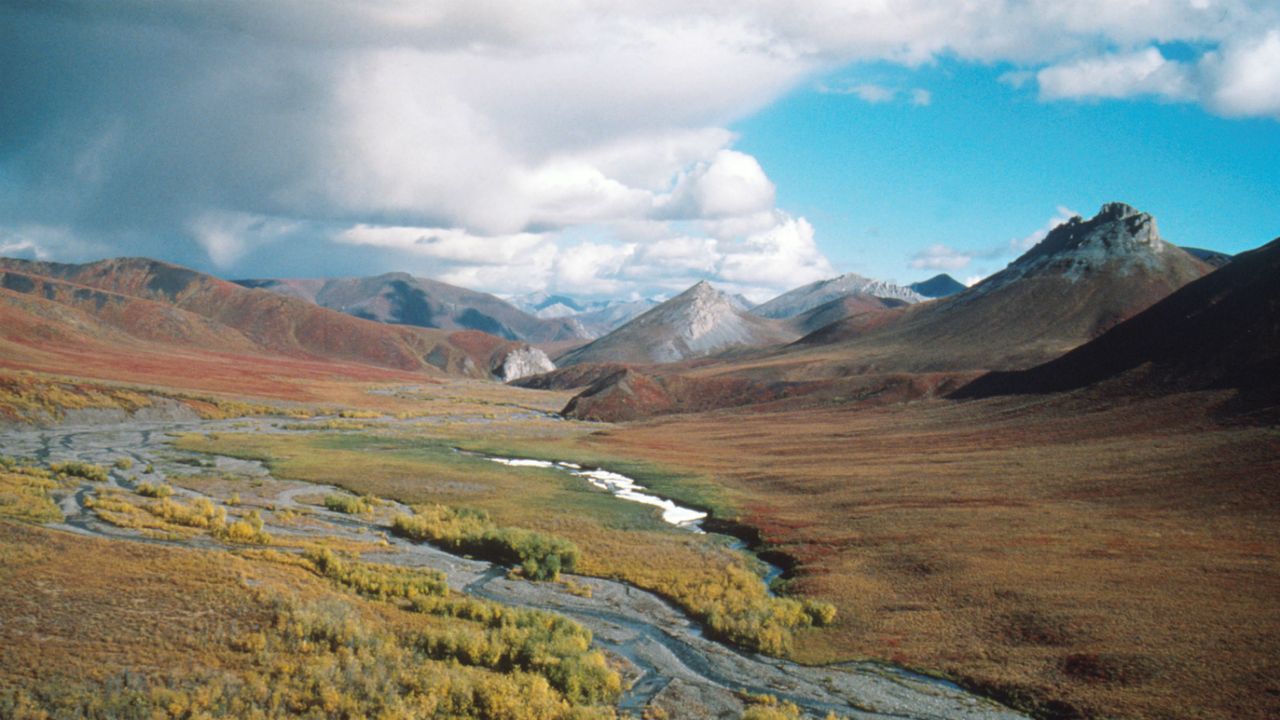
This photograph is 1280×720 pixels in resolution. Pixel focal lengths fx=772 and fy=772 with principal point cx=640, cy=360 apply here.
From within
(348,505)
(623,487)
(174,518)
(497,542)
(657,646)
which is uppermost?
(174,518)

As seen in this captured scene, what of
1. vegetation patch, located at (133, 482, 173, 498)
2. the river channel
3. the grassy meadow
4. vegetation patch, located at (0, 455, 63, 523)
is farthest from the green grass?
vegetation patch, located at (0, 455, 63, 523)

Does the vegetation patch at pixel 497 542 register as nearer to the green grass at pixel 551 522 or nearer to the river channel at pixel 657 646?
the green grass at pixel 551 522

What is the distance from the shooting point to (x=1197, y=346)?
105m

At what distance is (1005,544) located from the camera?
4334 centimetres

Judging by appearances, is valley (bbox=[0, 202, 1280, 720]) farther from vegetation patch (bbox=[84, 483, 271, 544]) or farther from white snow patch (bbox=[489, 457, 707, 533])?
white snow patch (bbox=[489, 457, 707, 533])

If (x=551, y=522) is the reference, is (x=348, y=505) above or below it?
above

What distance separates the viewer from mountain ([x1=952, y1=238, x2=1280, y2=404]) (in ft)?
304

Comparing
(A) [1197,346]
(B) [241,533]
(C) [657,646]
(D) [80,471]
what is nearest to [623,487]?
(B) [241,533]

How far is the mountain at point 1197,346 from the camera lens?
92.6 m

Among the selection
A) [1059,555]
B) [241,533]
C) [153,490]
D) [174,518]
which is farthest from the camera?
[153,490]

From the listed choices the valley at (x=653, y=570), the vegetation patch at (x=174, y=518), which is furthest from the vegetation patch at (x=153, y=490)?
the vegetation patch at (x=174, y=518)

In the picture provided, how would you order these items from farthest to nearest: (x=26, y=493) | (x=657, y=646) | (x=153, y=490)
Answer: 1. (x=153, y=490)
2. (x=26, y=493)
3. (x=657, y=646)

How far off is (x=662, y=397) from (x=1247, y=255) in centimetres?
11378

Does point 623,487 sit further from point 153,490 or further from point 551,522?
point 153,490
